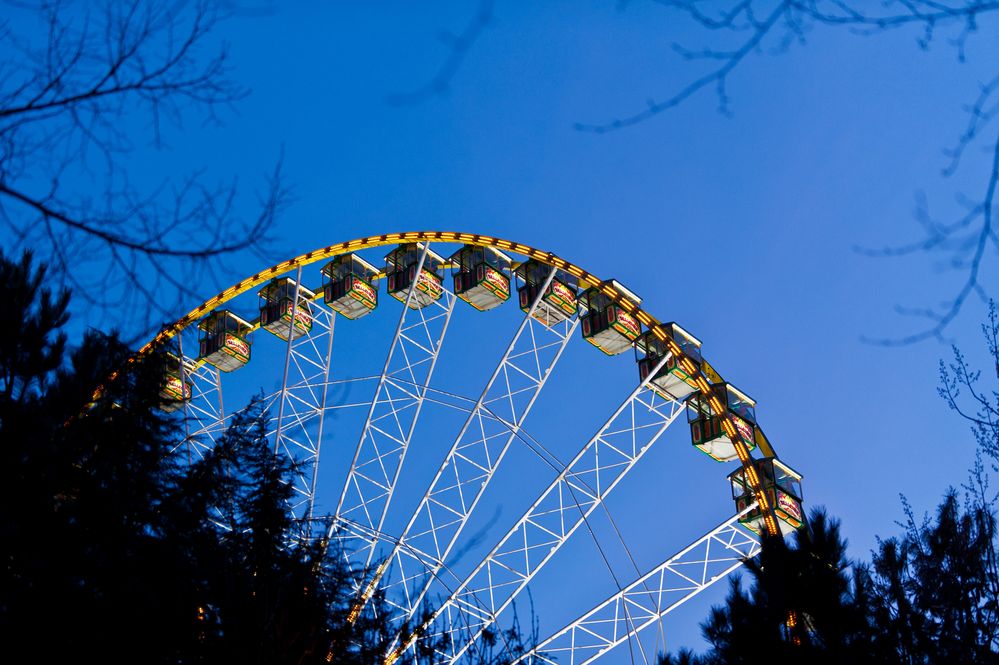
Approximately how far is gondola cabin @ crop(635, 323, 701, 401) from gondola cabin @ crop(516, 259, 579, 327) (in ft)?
6.26

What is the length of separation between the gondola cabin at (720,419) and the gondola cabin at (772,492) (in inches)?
29.0

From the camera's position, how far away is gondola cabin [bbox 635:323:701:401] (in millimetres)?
23391

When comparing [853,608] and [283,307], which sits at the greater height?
[283,307]

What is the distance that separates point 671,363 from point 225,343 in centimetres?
1125

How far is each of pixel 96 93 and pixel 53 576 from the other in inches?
230

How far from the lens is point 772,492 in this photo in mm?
20797

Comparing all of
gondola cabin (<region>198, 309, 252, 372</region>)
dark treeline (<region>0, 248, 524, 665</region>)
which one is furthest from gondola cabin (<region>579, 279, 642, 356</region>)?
dark treeline (<region>0, 248, 524, 665</region>)

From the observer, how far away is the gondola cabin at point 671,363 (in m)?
23.4

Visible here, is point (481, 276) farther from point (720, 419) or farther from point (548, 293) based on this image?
point (720, 419)

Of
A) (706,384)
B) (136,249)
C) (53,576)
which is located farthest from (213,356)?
(136,249)

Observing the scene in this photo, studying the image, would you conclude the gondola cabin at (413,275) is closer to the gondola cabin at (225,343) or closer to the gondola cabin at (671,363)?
the gondola cabin at (225,343)

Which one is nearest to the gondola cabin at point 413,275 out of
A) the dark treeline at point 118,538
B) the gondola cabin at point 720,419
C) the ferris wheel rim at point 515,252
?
the ferris wheel rim at point 515,252

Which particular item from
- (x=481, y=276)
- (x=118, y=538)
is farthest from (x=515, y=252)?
(x=118, y=538)

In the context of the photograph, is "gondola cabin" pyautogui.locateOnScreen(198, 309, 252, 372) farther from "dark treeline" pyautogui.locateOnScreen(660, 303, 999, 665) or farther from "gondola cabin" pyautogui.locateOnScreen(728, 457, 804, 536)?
"dark treeline" pyautogui.locateOnScreen(660, 303, 999, 665)
